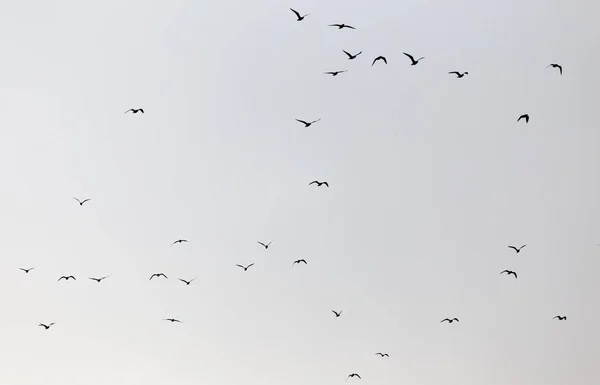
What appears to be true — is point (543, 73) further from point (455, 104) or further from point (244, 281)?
point (244, 281)

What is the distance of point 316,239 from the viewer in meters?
6.16

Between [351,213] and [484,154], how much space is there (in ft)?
5.08

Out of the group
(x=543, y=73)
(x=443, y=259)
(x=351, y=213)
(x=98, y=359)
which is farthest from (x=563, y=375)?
(x=98, y=359)

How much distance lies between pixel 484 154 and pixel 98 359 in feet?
15.0

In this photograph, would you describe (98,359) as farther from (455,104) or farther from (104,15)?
(455,104)

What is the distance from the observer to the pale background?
5949 mm

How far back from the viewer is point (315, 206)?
616cm

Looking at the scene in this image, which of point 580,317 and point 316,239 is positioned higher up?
point 316,239

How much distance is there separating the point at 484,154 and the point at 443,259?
47.3 inches

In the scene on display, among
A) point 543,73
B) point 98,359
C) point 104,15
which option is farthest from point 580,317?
point 104,15

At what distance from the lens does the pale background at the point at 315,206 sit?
595 centimetres

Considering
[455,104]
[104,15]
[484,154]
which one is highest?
[104,15]

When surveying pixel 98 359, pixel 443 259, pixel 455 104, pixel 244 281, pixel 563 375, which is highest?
pixel 455 104

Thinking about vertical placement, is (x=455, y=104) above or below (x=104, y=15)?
below
